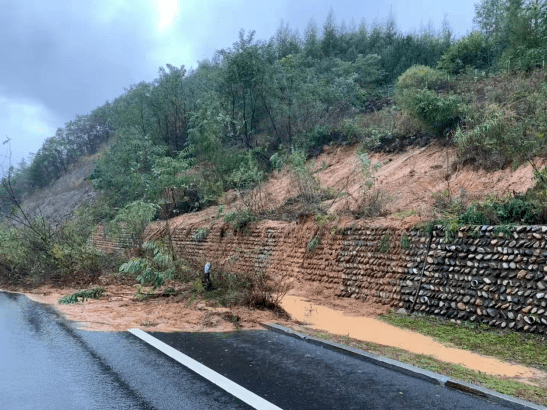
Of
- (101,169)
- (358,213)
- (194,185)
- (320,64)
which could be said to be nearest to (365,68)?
(320,64)

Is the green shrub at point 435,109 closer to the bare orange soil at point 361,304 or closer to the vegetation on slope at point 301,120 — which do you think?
the vegetation on slope at point 301,120

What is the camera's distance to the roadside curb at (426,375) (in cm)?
482

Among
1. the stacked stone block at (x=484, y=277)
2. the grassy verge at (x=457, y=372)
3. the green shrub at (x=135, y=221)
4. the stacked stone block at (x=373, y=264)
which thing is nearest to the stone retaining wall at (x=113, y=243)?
the green shrub at (x=135, y=221)

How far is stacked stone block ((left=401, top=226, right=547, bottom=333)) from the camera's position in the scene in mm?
7707

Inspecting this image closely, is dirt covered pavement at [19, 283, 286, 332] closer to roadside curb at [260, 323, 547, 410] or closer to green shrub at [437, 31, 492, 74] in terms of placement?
roadside curb at [260, 323, 547, 410]

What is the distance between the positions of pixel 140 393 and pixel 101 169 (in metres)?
30.6

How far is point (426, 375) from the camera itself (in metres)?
5.59

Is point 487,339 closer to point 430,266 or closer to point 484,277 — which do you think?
point 484,277

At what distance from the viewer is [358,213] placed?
42.4ft

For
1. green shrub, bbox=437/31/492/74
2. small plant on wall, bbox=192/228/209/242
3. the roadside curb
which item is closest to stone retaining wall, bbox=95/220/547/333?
the roadside curb

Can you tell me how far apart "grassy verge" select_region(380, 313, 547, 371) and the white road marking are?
4.07 metres

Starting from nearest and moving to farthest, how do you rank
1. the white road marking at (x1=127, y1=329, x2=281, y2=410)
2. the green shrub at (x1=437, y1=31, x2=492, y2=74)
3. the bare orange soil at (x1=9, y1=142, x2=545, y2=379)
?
the white road marking at (x1=127, y1=329, x2=281, y2=410) → the bare orange soil at (x1=9, y1=142, x2=545, y2=379) → the green shrub at (x1=437, y1=31, x2=492, y2=74)

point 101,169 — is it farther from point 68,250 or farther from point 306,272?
point 306,272

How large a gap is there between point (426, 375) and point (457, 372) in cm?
56
